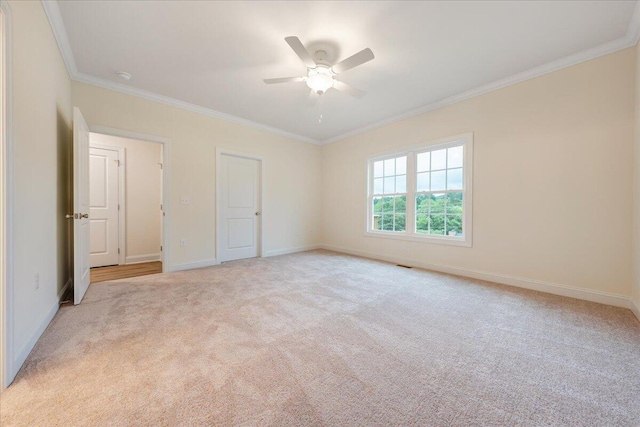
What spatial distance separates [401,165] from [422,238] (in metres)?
1.38

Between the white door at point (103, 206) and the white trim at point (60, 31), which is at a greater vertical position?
the white trim at point (60, 31)

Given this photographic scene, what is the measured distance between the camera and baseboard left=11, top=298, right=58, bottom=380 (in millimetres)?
1467

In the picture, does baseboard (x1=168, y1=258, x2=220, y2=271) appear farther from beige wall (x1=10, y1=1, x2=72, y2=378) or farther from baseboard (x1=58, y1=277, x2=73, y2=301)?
beige wall (x1=10, y1=1, x2=72, y2=378)

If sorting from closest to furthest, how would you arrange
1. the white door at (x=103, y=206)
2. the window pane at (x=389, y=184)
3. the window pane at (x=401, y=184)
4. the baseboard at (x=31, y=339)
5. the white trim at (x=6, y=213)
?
the white trim at (x=6, y=213) < the baseboard at (x=31, y=339) < the white door at (x=103, y=206) < the window pane at (x=401, y=184) < the window pane at (x=389, y=184)

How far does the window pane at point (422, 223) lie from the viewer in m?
4.16

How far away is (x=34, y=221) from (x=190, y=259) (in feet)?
7.56

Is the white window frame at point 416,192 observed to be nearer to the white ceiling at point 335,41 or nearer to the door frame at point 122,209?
the white ceiling at point 335,41

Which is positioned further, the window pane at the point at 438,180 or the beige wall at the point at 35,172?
the window pane at the point at 438,180

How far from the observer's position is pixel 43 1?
1.96 metres

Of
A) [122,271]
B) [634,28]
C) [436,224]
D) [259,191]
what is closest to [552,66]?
[634,28]

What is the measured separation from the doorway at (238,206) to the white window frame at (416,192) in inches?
87.6

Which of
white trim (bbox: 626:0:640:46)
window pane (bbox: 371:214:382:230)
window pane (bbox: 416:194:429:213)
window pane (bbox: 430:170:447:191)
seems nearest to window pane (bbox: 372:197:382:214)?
window pane (bbox: 371:214:382:230)

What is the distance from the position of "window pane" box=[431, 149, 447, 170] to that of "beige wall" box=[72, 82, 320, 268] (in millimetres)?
2736

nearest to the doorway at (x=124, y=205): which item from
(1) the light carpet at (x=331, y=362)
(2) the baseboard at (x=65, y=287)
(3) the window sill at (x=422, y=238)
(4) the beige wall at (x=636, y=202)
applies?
(2) the baseboard at (x=65, y=287)
